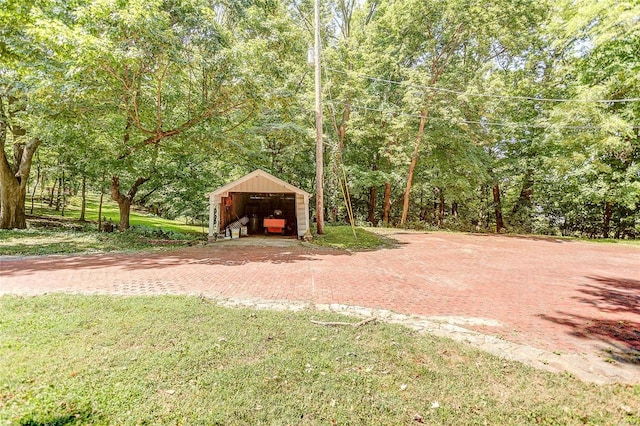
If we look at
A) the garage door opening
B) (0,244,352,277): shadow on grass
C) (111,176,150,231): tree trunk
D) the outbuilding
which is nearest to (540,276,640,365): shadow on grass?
(0,244,352,277): shadow on grass

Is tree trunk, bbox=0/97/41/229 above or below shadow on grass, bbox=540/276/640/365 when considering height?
above

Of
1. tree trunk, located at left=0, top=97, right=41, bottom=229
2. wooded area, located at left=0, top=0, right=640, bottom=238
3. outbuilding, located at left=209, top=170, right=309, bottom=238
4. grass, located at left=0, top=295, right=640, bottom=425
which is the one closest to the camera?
grass, located at left=0, top=295, right=640, bottom=425

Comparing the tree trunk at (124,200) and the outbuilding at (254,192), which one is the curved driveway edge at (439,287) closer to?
the outbuilding at (254,192)

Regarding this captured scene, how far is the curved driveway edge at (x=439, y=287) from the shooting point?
4250 millimetres

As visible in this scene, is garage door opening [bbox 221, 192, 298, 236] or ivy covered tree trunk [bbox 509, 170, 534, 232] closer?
garage door opening [bbox 221, 192, 298, 236]

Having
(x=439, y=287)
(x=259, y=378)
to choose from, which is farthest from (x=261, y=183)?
(x=259, y=378)

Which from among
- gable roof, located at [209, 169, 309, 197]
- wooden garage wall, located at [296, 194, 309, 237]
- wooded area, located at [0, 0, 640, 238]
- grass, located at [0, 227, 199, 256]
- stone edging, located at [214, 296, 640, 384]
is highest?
wooded area, located at [0, 0, 640, 238]

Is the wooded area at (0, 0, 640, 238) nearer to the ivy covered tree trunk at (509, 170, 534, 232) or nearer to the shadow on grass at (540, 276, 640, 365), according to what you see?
the ivy covered tree trunk at (509, 170, 534, 232)

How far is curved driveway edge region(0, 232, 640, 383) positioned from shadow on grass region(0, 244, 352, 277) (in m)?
0.03

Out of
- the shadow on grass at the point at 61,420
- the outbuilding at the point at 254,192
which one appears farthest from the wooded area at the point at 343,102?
the shadow on grass at the point at 61,420

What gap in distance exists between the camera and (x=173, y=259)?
8945mm

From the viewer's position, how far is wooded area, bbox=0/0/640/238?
897 cm

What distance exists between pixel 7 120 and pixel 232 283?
13.8 m

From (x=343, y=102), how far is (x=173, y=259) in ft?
46.2
